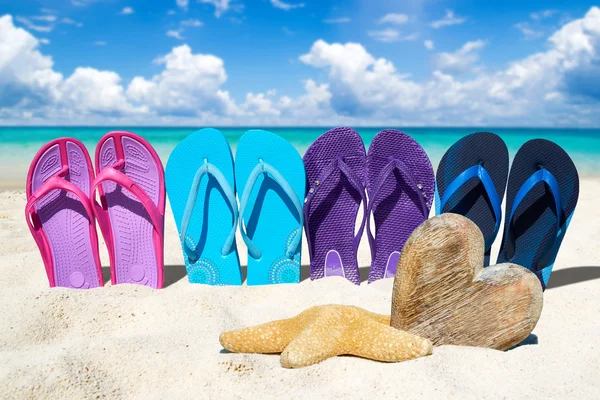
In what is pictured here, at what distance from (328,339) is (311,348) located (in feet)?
0.28

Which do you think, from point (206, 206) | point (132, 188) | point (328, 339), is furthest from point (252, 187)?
point (328, 339)

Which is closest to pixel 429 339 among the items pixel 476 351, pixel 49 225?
pixel 476 351

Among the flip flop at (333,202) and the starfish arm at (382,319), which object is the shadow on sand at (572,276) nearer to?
the flip flop at (333,202)

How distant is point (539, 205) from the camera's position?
290cm

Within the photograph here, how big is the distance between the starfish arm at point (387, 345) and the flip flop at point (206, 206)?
4.18ft

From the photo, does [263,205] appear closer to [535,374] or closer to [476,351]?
[476,351]

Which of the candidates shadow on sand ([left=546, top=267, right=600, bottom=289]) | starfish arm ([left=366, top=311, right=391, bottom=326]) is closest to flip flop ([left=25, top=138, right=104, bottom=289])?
starfish arm ([left=366, top=311, right=391, bottom=326])

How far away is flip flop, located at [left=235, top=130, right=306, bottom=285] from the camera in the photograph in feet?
9.80

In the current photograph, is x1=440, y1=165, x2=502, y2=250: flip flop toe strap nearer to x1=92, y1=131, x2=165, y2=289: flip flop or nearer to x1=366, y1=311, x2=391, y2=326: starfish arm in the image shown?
x1=366, y1=311, x2=391, y2=326: starfish arm

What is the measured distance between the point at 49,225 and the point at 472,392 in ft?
8.33

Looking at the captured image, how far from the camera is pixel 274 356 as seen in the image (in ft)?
6.48

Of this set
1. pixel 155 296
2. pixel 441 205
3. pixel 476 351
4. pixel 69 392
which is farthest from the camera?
pixel 441 205

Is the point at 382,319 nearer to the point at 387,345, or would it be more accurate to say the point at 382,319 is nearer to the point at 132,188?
the point at 387,345

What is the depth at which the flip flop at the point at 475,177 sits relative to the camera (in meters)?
2.90
